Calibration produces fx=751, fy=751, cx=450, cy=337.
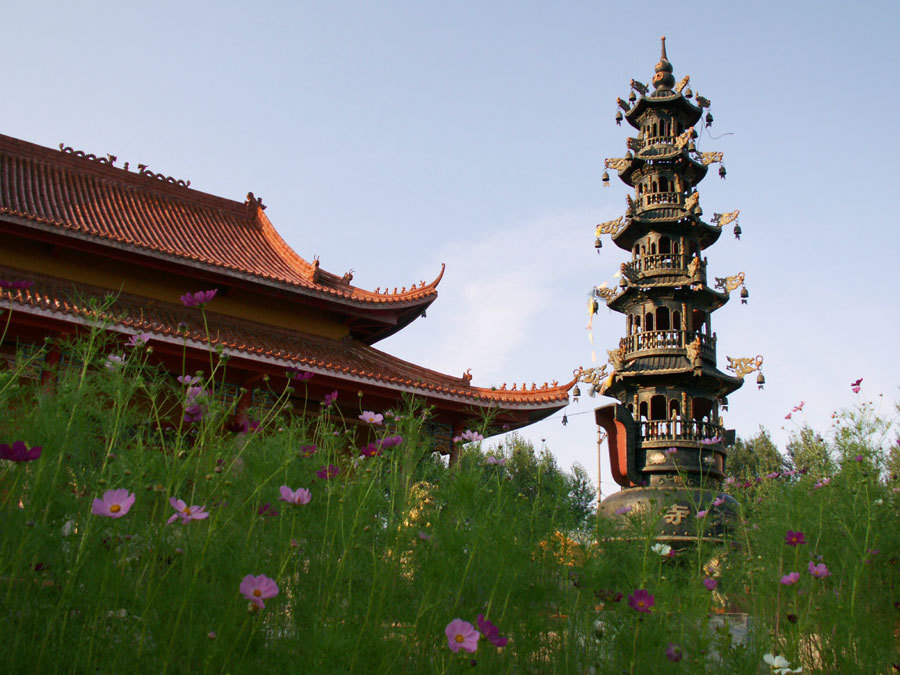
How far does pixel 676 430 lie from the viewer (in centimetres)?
1255

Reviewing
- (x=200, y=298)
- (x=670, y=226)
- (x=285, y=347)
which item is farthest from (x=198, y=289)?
(x=670, y=226)

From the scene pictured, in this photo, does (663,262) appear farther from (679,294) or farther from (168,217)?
(168,217)

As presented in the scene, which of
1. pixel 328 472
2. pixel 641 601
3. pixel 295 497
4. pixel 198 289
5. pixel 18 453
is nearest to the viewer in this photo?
pixel 18 453

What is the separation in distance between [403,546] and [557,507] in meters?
1.00

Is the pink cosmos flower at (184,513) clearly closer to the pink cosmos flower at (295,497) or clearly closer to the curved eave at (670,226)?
the pink cosmos flower at (295,497)

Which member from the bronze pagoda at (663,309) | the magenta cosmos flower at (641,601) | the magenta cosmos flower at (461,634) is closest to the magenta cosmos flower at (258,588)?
the magenta cosmos flower at (461,634)

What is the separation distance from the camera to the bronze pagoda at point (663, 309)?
12.5m

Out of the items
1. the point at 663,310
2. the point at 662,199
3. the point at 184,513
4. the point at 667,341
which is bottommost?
the point at 184,513

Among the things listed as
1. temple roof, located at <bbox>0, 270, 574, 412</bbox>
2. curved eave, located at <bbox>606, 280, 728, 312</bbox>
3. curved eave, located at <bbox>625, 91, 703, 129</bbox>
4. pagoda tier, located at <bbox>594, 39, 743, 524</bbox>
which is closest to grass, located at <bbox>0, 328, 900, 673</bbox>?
temple roof, located at <bbox>0, 270, 574, 412</bbox>

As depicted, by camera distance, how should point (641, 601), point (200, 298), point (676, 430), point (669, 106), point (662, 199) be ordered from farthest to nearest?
point (669, 106) → point (662, 199) → point (676, 430) → point (200, 298) → point (641, 601)

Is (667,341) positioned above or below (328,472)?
above

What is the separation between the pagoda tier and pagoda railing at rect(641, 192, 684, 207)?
0.02 metres

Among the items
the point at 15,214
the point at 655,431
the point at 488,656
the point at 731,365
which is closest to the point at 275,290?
the point at 15,214

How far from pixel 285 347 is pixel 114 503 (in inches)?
331
